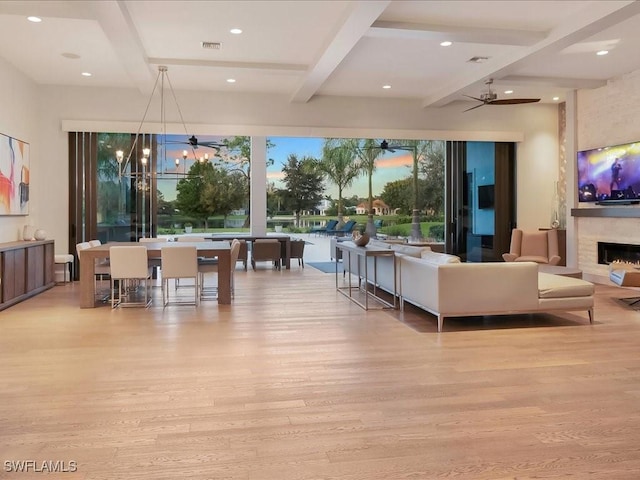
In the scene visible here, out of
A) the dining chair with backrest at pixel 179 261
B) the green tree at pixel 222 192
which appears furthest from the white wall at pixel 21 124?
the green tree at pixel 222 192

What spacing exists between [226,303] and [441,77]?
17.1 ft

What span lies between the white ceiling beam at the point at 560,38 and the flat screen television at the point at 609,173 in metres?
2.19

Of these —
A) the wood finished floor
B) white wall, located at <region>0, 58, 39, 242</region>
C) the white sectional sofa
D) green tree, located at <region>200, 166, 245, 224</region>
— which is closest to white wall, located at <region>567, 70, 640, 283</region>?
the wood finished floor

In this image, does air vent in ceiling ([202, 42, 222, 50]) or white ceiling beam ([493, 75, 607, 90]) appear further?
white ceiling beam ([493, 75, 607, 90])

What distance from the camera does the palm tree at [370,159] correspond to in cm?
1246

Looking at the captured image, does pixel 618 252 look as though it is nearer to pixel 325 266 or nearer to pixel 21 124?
pixel 325 266

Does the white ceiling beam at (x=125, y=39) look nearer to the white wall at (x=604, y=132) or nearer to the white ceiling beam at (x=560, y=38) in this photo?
Result: the white ceiling beam at (x=560, y=38)

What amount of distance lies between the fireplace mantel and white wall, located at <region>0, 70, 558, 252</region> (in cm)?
179

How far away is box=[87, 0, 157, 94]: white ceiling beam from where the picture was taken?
544 centimetres

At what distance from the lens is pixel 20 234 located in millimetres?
8320

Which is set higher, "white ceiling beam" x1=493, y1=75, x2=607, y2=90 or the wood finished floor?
"white ceiling beam" x1=493, y1=75, x2=607, y2=90

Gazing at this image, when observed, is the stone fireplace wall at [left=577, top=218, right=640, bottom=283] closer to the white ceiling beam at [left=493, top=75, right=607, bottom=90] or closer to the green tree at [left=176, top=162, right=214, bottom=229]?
the white ceiling beam at [left=493, top=75, right=607, bottom=90]

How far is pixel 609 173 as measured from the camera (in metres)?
8.51

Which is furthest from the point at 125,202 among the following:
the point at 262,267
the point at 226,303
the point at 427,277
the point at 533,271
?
the point at 533,271
